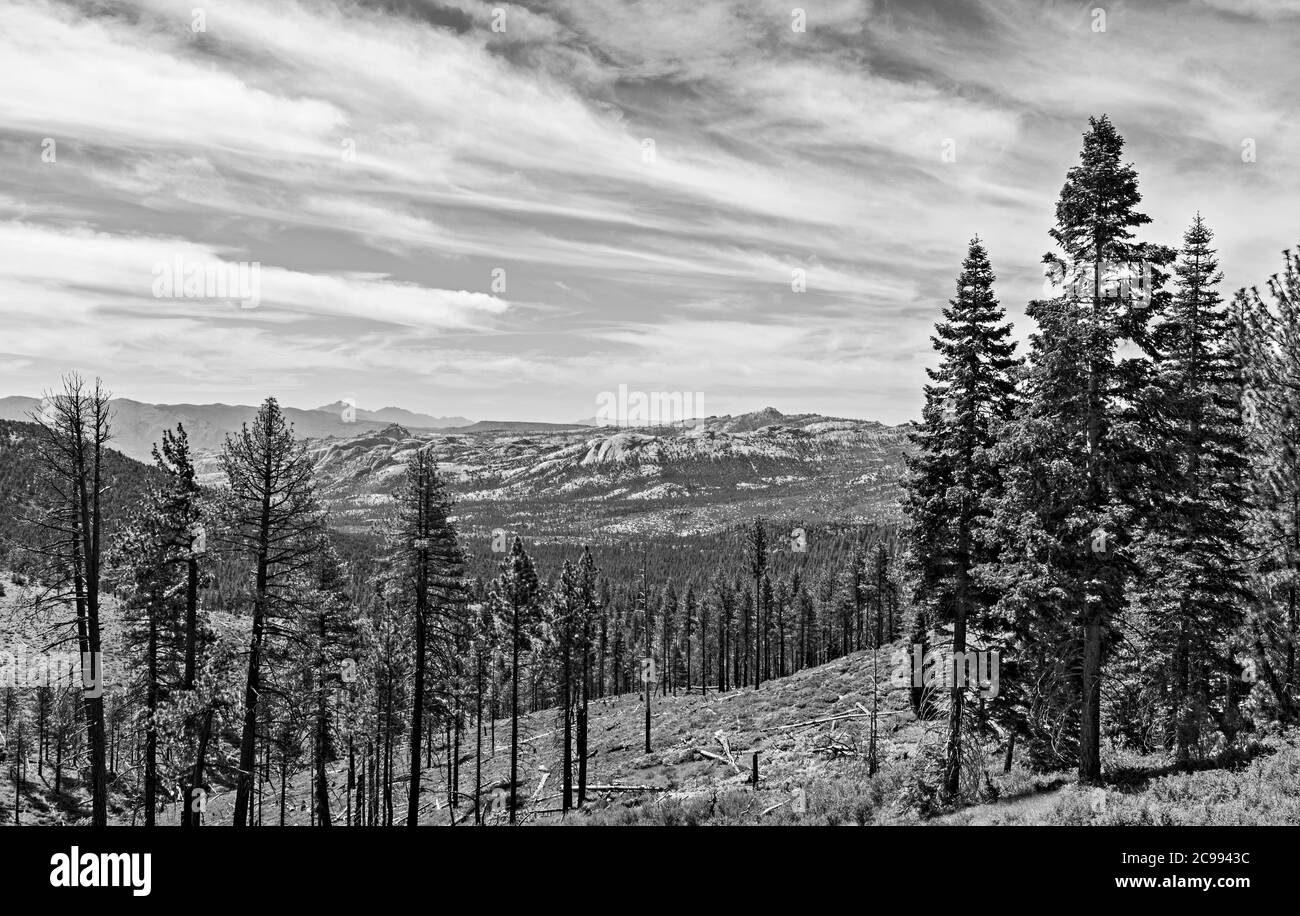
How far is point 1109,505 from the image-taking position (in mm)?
17469

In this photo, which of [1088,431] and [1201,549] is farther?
[1201,549]

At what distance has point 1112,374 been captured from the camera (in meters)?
17.5

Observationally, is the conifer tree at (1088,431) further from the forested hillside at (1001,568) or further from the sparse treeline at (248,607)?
the sparse treeline at (248,607)

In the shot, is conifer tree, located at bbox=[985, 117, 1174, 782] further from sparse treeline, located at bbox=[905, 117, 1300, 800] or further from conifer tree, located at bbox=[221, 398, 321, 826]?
conifer tree, located at bbox=[221, 398, 321, 826]

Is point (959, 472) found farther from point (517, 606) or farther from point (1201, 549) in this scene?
point (517, 606)

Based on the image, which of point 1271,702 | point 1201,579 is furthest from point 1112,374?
point 1271,702

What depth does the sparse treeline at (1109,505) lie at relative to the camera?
17.6 metres

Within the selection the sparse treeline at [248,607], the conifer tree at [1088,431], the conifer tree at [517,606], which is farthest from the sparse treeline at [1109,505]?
the conifer tree at [517,606]

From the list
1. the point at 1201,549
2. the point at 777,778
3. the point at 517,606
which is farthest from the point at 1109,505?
the point at 517,606

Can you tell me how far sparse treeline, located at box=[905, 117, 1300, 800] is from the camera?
1758 cm

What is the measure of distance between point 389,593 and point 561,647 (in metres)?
17.7
